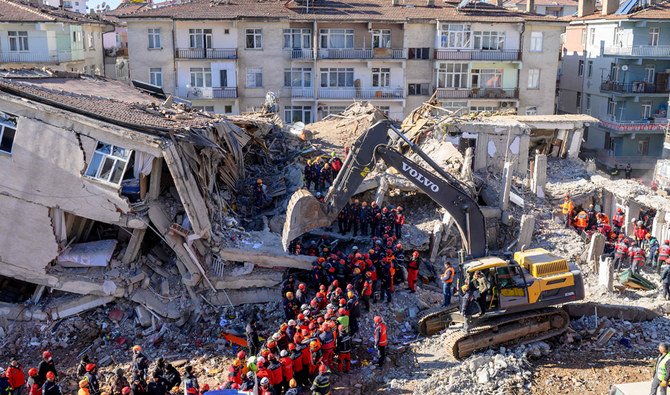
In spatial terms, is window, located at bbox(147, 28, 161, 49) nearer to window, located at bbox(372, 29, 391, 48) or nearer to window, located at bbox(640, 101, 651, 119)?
window, located at bbox(372, 29, 391, 48)

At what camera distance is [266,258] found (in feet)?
68.5

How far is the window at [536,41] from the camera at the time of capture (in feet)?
143

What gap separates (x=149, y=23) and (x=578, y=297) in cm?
3180

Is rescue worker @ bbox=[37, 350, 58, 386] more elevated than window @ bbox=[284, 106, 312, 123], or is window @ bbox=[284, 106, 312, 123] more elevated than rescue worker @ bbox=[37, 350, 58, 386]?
window @ bbox=[284, 106, 312, 123]

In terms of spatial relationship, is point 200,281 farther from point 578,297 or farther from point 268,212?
point 578,297

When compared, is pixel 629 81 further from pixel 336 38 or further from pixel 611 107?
pixel 336 38

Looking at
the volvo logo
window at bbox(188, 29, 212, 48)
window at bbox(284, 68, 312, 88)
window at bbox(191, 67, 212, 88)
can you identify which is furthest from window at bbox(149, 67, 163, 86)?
the volvo logo

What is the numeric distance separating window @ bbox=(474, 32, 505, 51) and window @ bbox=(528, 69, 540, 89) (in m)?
2.68

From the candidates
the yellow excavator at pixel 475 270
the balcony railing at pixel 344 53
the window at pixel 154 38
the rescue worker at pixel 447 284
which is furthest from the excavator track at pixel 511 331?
the window at pixel 154 38

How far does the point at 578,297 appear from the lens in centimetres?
1792

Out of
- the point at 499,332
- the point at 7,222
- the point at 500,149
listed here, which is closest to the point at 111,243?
the point at 7,222

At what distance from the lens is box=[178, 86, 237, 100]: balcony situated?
41531 millimetres

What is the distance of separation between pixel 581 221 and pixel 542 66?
847 inches

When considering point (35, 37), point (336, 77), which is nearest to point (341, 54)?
point (336, 77)
